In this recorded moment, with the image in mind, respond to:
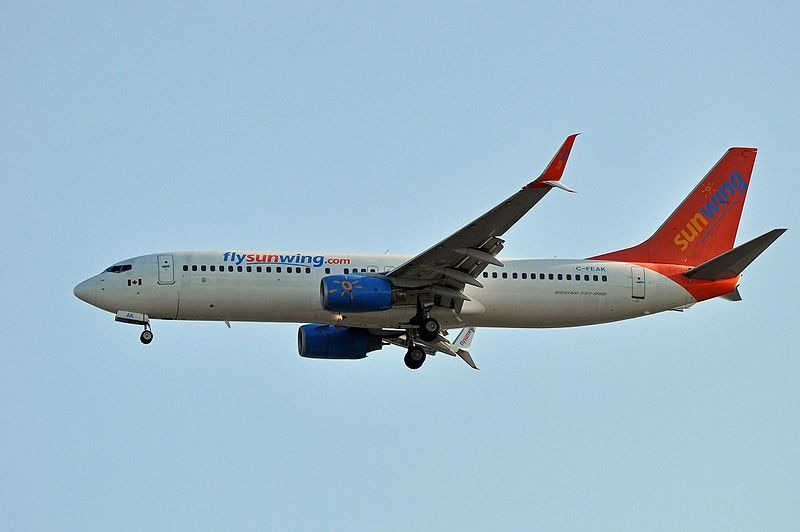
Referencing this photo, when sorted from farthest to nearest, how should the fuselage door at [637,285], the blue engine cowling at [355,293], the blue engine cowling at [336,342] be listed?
the blue engine cowling at [336,342]
the fuselage door at [637,285]
the blue engine cowling at [355,293]

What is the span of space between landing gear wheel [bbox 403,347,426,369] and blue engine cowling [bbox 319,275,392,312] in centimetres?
476

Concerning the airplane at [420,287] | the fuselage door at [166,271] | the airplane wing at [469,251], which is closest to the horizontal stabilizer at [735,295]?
the airplane at [420,287]

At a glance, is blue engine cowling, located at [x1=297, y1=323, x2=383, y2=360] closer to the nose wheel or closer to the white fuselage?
the white fuselage

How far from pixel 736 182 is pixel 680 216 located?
2.95 meters

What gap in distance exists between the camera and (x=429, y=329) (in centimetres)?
5156

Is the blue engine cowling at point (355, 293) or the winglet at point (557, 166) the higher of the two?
the winglet at point (557, 166)

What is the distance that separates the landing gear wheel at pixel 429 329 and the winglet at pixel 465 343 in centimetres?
525

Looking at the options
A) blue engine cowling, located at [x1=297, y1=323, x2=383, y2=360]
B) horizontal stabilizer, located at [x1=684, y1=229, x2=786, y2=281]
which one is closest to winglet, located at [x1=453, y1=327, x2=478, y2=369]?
blue engine cowling, located at [x1=297, y1=323, x2=383, y2=360]

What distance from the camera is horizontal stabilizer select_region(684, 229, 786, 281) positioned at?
165 ft

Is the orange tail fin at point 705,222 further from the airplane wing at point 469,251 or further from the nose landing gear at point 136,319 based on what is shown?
the nose landing gear at point 136,319

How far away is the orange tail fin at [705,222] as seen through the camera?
55688 millimetres

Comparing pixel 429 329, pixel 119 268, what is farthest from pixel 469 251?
pixel 119 268

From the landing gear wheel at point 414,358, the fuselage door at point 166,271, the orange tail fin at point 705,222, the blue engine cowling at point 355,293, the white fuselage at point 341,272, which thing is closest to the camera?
the blue engine cowling at point 355,293

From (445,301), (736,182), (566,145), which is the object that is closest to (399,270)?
(445,301)
